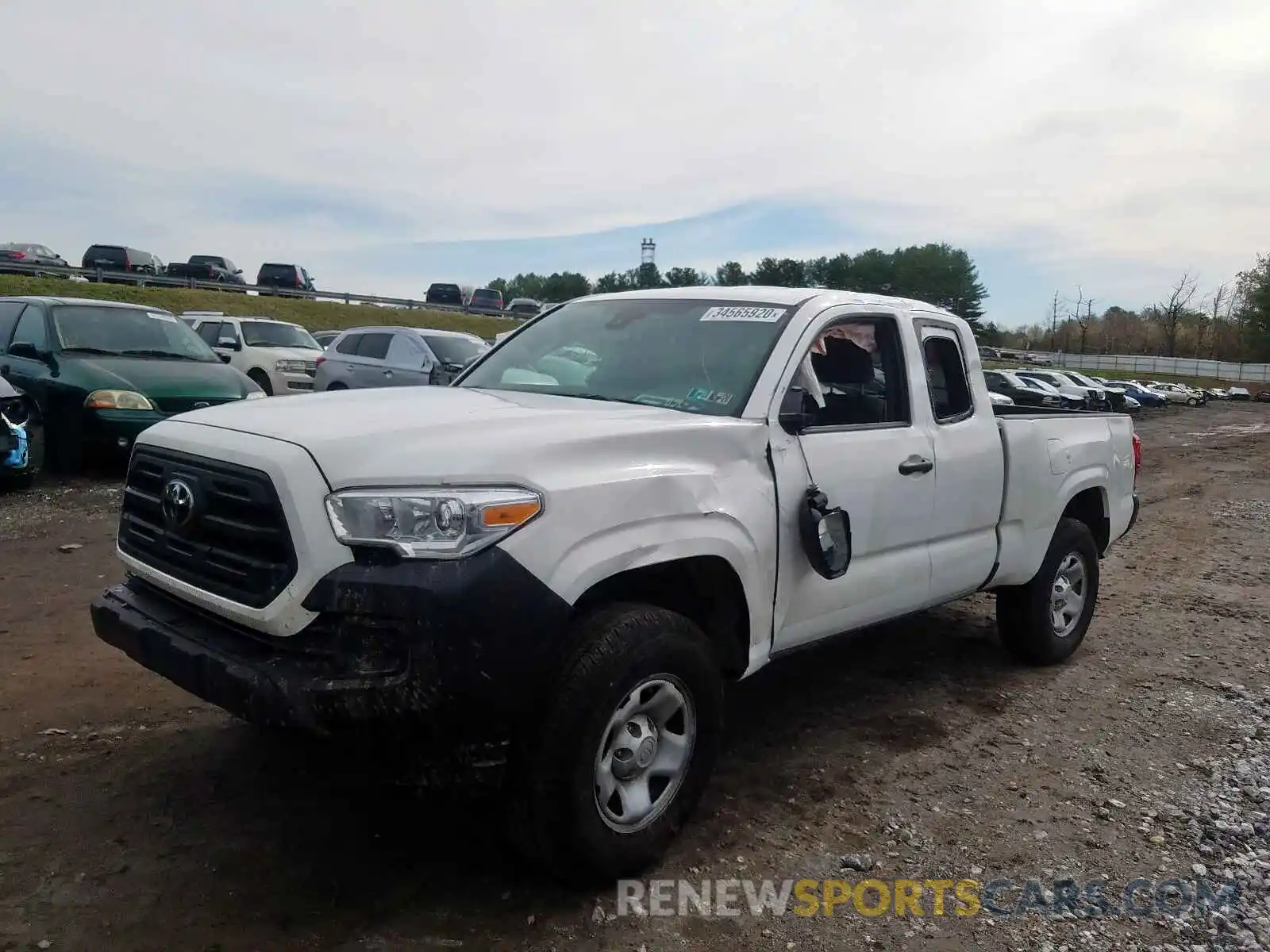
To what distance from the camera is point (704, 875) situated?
322cm

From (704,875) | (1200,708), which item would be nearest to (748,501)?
(704,875)

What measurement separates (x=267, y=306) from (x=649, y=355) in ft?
113

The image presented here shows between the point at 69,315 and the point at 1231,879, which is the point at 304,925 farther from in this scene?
the point at 69,315

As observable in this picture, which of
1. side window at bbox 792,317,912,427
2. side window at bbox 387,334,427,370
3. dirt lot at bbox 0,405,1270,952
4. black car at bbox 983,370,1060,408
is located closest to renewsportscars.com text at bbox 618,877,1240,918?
dirt lot at bbox 0,405,1270,952

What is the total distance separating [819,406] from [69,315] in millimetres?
8751

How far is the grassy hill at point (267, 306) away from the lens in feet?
95.8

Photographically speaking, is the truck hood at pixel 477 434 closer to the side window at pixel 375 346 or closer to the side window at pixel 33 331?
the side window at pixel 33 331

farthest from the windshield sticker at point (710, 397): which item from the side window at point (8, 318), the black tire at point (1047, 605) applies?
the side window at point (8, 318)

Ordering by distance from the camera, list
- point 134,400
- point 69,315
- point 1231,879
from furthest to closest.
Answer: point 69,315 → point 134,400 → point 1231,879

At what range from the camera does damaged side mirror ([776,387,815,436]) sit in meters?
3.62

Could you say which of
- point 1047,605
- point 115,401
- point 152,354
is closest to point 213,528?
point 1047,605

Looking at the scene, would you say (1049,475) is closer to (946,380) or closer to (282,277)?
(946,380)

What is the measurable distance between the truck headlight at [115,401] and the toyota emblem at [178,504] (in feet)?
21.7

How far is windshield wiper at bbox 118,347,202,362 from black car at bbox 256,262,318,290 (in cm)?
3156
